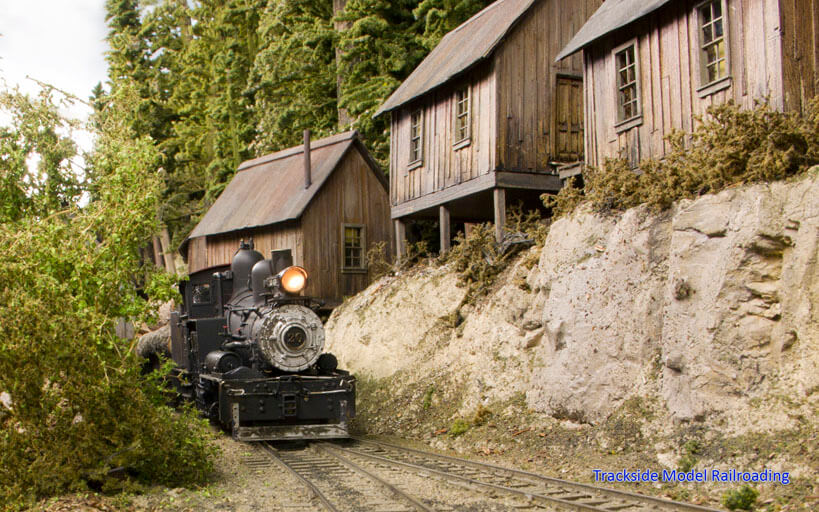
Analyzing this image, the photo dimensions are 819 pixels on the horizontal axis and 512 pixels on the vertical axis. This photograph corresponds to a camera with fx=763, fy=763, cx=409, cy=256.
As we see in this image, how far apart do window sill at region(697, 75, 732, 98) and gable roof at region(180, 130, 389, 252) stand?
12.4 meters

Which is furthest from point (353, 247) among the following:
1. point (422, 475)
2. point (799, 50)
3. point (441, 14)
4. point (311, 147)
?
point (799, 50)

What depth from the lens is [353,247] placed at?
22906 millimetres

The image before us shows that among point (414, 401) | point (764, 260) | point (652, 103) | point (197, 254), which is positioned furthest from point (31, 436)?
point (197, 254)

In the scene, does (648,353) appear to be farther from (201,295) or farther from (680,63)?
(201,295)

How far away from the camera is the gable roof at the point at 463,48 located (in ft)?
54.3

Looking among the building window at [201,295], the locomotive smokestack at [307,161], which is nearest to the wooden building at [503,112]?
the locomotive smokestack at [307,161]

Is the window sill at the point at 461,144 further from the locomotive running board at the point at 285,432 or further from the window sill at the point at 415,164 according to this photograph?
the locomotive running board at the point at 285,432

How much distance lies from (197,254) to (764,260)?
858 inches

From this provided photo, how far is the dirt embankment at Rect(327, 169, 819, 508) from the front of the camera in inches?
344

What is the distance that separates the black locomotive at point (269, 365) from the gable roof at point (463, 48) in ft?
19.2

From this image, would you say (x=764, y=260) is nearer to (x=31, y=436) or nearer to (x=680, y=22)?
(x=680, y=22)

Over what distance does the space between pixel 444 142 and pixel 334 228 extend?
18.4ft

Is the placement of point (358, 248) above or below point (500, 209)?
below

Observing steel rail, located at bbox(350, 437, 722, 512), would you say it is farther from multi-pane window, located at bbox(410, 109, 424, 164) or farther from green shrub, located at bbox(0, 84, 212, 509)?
multi-pane window, located at bbox(410, 109, 424, 164)
